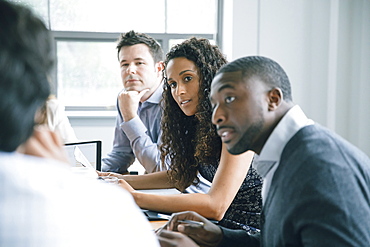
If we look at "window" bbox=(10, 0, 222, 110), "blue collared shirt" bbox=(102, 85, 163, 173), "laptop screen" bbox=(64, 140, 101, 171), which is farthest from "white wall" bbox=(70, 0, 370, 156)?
"laptop screen" bbox=(64, 140, 101, 171)

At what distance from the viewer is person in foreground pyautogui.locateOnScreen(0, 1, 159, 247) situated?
504mm

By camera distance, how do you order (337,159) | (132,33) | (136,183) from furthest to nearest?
(132,33) < (136,183) < (337,159)

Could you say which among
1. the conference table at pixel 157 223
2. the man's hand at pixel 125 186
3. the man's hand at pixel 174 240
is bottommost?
the conference table at pixel 157 223

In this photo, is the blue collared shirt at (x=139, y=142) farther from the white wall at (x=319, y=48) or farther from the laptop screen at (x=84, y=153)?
the white wall at (x=319, y=48)

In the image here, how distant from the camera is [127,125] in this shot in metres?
2.34

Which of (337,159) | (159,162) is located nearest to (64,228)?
(337,159)

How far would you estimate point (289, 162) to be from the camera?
95 cm

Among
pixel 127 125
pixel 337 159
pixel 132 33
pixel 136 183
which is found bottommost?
pixel 136 183

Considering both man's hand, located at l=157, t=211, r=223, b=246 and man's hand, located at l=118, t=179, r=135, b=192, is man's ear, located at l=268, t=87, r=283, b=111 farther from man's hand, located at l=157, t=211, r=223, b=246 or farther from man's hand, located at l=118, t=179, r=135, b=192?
man's hand, located at l=118, t=179, r=135, b=192

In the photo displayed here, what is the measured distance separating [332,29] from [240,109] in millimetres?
3427

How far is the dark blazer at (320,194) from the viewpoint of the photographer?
842 millimetres

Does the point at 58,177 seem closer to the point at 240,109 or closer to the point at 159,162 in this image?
the point at 240,109

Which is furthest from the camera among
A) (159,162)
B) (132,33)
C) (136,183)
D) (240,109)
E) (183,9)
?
(183,9)

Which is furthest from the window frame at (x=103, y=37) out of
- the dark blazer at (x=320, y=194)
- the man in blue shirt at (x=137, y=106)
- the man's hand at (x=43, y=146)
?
the man's hand at (x=43, y=146)
